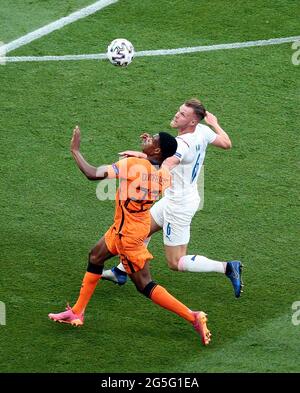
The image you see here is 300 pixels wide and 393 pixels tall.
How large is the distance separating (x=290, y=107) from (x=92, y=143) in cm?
258

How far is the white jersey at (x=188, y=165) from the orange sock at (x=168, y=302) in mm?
1181

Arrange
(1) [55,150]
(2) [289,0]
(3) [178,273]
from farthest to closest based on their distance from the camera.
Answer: (2) [289,0]
(1) [55,150]
(3) [178,273]

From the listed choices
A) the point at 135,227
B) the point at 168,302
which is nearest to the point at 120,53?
the point at 135,227

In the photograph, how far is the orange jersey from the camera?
36.9 ft

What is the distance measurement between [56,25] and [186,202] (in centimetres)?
555

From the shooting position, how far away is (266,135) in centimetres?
1507

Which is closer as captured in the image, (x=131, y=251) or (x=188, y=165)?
(x=131, y=251)

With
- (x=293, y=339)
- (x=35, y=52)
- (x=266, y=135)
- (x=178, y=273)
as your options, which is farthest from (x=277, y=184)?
(x=35, y=52)

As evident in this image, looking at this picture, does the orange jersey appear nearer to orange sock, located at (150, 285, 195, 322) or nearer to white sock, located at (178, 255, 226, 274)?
orange sock, located at (150, 285, 195, 322)

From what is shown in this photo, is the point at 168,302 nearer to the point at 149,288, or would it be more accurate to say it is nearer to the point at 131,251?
the point at 149,288

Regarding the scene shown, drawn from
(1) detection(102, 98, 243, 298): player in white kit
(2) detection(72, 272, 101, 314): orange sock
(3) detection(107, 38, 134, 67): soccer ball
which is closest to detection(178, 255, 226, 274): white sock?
(1) detection(102, 98, 243, 298): player in white kit

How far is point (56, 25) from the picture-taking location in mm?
17047

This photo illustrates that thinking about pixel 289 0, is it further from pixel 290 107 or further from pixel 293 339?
pixel 293 339

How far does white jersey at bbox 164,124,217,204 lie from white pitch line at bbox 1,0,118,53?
5.05 m
